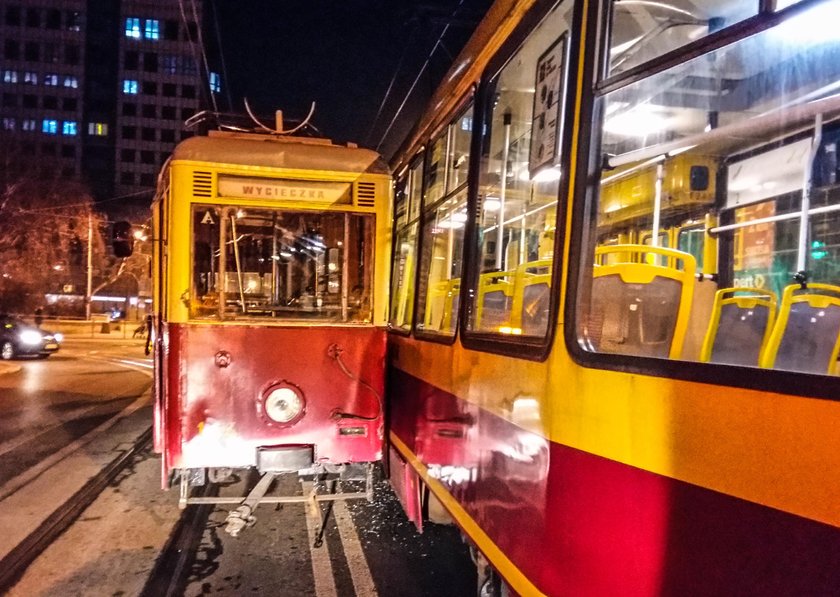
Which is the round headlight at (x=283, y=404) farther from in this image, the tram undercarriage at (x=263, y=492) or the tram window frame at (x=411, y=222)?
the tram window frame at (x=411, y=222)

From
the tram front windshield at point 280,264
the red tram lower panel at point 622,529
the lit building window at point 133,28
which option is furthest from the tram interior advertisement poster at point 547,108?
the lit building window at point 133,28

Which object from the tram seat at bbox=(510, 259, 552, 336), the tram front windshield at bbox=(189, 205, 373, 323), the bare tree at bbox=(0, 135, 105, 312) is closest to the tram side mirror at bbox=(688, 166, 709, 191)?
the tram seat at bbox=(510, 259, 552, 336)

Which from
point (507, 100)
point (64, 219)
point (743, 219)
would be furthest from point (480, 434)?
point (64, 219)

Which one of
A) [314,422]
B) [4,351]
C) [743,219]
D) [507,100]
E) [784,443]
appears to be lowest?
[4,351]

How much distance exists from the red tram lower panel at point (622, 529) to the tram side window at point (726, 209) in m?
0.47

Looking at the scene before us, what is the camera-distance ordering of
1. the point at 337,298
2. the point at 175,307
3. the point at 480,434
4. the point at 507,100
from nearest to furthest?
the point at 480,434 → the point at 507,100 → the point at 175,307 → the point at 337,298

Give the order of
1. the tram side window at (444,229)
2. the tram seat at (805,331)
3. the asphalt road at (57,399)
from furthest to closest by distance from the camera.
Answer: the asphalt road at (57,399) < the tram side window at (444,229) < the tram seat at (805,331)

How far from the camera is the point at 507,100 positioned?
3561 millimetres

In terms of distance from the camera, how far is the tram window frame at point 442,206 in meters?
3.62

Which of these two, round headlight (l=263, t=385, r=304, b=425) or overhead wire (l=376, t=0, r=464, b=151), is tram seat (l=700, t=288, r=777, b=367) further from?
overhead wire (l=376, t=0, r=464, b=151)

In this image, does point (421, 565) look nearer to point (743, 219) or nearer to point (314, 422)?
point (314, 422)

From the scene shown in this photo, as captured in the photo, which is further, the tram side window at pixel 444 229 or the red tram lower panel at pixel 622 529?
the tram side window at pixel 444 229

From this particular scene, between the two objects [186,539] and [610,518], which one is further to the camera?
[186,539]

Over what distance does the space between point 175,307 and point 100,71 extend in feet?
314
